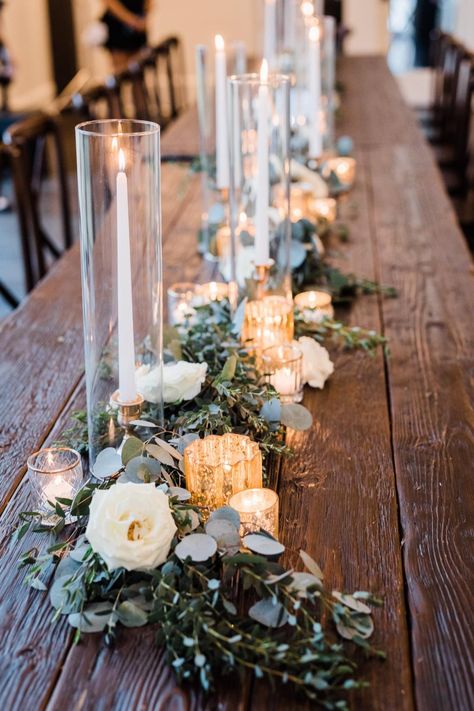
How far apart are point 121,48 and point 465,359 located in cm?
596

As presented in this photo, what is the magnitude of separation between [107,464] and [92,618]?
0.20 m

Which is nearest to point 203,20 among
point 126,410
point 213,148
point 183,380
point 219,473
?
point 213,148

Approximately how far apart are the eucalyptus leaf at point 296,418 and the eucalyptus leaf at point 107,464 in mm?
224

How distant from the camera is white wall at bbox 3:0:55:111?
7434 millimetres

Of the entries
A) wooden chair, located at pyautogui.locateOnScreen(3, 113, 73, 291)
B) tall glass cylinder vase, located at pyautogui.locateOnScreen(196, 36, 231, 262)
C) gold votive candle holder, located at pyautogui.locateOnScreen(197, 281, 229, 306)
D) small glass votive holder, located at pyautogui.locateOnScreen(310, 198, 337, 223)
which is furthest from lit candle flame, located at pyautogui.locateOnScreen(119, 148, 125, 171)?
wooden chair, located at pyautogui.locateOnScreen(3, 113, 73, 291)

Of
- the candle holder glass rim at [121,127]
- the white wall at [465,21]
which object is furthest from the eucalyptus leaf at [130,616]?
the white wall at [465,21]

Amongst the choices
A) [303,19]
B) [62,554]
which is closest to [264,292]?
[62,554]

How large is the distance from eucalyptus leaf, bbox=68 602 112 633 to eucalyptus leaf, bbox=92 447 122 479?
173 mm

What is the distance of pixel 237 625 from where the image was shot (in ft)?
2.58

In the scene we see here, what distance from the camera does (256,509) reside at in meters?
0.93

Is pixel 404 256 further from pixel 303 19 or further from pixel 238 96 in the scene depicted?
pixel 303 19

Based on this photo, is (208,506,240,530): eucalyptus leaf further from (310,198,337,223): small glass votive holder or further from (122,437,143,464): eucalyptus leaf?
(310,198,337,223): small glass votive holder

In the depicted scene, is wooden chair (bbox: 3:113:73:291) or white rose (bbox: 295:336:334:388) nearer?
white rose (bbox: 295:336:334:388)

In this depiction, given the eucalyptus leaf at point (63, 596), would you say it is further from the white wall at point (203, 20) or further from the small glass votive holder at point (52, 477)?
the white wall at point (203, 20)
